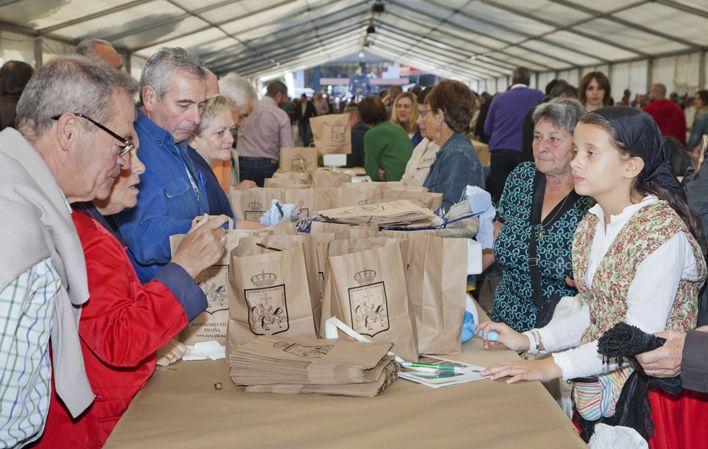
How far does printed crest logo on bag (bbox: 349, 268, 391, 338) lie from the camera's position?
70.1 inches

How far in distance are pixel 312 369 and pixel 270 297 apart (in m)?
0.26

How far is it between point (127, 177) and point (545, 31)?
15308 mm

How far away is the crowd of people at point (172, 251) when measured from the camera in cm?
133

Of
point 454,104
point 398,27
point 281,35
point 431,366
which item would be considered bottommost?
point 431,366

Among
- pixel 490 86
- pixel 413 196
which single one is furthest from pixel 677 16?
pixel 490 86

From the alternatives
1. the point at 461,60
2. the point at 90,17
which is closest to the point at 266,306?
the point at 90,17

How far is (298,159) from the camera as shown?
5520 millimetres

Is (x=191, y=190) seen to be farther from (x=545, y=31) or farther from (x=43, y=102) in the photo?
(x=545, y=31)

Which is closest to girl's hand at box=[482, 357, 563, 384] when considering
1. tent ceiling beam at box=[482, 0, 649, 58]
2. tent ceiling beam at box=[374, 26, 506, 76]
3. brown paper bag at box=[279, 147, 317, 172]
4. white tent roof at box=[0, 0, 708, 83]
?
brown paper bag at box=[279, 147, 317, 172]

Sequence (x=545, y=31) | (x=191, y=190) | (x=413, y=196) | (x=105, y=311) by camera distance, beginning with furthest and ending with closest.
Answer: (x=545, y=31), (x=413, y=196), (x=191, y=190), (x=105, y=311)

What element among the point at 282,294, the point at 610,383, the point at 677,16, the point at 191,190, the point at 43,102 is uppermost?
the point at 677,16

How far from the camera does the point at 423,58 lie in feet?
98.3

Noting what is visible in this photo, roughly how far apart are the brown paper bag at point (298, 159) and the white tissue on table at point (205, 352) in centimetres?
359

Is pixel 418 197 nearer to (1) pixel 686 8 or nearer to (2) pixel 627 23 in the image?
(1) pixel 686 8
